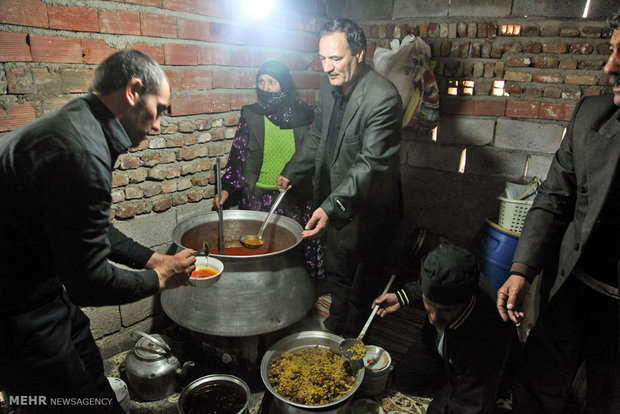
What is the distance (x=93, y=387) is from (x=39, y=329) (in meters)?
0.47

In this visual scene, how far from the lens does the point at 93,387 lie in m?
2.03

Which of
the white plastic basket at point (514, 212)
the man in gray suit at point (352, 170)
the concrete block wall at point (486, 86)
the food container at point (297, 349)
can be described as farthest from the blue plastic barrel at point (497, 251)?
the food container at point (297, 349)

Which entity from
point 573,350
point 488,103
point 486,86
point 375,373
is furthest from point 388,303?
point 486,86

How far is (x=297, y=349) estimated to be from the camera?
2.91 m

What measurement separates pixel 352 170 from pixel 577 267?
1.57 m

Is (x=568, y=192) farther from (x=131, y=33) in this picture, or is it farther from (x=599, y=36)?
(x=131, y=33)

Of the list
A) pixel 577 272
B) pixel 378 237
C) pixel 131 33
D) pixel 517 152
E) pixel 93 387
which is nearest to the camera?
pixel 93 387

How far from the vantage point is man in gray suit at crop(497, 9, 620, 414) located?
2033 mm

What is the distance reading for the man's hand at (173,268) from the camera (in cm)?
201

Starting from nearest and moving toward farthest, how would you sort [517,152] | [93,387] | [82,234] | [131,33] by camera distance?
[82,234], [93,387], [131,33], [517,152]

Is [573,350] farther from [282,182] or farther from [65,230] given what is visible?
[65,230]

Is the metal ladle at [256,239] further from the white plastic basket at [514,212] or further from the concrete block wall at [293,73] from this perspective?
the white plastic basket at [514,212]

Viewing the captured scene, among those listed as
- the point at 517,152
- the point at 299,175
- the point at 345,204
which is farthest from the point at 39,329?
the point at 517,152

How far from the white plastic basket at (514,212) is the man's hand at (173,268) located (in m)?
2.92
